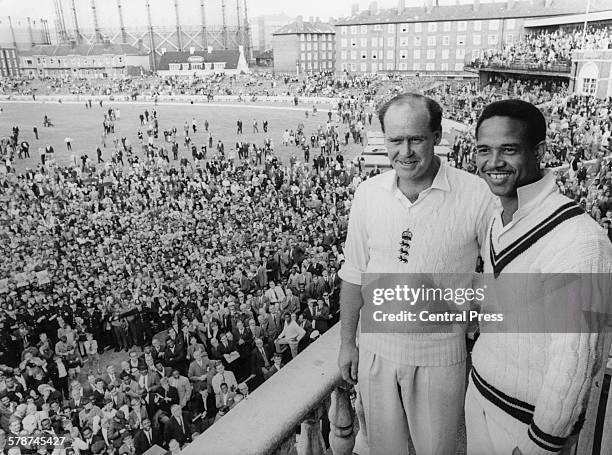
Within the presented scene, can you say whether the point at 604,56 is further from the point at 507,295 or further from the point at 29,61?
the point at 29,61

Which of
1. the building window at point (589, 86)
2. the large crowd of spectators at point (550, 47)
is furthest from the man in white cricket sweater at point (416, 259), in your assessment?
the large crowd of spectators at point (550, 47)

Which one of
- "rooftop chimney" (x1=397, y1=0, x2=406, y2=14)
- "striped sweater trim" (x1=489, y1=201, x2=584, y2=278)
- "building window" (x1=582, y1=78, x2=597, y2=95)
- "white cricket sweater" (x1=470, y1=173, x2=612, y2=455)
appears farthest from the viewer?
"rooftop chimney" (x1=397, y1=0, x2=406, y2=14)

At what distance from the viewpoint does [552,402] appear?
5.36 ft

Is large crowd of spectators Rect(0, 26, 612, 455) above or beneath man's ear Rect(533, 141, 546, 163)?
beneath

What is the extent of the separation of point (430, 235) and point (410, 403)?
774 mm

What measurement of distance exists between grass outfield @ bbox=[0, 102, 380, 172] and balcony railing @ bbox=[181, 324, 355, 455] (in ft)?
99.3

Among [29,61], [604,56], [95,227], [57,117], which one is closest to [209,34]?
[29,61]

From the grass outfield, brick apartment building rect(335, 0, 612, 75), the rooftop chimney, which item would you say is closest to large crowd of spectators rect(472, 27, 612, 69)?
brick apartment building rect(335, 0, 612, 75)

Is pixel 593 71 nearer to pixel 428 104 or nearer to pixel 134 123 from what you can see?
pixel 428 104

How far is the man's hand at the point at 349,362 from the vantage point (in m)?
2.33

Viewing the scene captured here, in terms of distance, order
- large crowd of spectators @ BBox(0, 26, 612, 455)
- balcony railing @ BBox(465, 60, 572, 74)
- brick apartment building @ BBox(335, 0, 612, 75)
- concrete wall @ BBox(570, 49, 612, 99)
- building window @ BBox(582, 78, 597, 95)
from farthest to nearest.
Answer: brick apartment building @ BBox(335, 0, 612, 75) < balcony railing @ BBox(465, 60, 572, 74) < building window @ BBox(582, 78, 597, 95) < concrete wall @ BBox(570, 49, 612, 99) < large crowd of spectators @ BBox(0, 26, 612, 455)

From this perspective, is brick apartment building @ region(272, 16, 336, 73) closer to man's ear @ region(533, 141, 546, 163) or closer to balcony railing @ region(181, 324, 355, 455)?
balcony railing @ region(181, 324, 355, 455)

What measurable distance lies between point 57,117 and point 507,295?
61524 mm

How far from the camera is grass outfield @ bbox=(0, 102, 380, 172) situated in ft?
123
